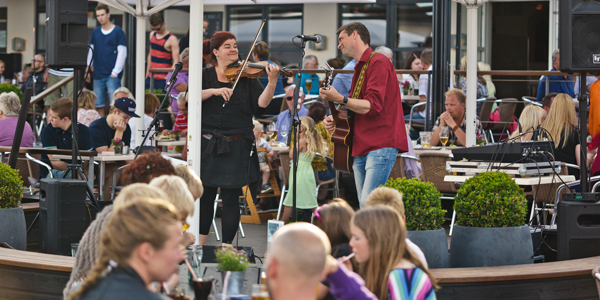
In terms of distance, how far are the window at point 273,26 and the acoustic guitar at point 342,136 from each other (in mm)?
9932

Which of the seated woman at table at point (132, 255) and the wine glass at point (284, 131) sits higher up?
the wine glass at point (284, 131)

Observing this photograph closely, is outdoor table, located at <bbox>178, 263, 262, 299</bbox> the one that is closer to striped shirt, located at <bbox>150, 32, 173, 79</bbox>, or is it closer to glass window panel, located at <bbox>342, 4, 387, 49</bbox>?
striped shirt, located at <bbox>150, 32, 173, 79</bbox>

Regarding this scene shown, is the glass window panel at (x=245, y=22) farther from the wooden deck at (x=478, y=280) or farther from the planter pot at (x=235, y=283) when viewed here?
the planter pot at (x=235, y=283)

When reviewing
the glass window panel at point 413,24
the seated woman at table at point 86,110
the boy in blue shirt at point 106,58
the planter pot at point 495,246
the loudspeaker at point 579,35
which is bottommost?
the planter pot at point 495,246

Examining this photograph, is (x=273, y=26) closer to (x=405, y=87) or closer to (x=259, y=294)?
(x=405, y=87)

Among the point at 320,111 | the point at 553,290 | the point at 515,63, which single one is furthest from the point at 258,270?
the point at 515,63

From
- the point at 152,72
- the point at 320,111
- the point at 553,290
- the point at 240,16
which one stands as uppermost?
the point at 240,16

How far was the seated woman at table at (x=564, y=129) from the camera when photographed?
6.36 m

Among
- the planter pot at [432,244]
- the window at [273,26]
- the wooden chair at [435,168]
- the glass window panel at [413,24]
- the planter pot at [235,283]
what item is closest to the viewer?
the planter pot at [235,283]

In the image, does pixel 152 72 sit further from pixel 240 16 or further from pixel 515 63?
pixel 515 63

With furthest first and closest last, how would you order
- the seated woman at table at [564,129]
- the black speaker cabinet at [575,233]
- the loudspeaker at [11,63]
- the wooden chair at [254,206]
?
the loudspeaker at [11,63] → the wooden chair at [254,206] → the seated woman at table at [564,129] → the black speaker cabinet at [575,233]

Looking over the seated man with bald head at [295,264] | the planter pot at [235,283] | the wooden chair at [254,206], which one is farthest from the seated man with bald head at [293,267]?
the wooden chair at [254,206]

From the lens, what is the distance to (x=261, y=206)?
312 inches

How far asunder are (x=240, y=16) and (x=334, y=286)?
1336cm
